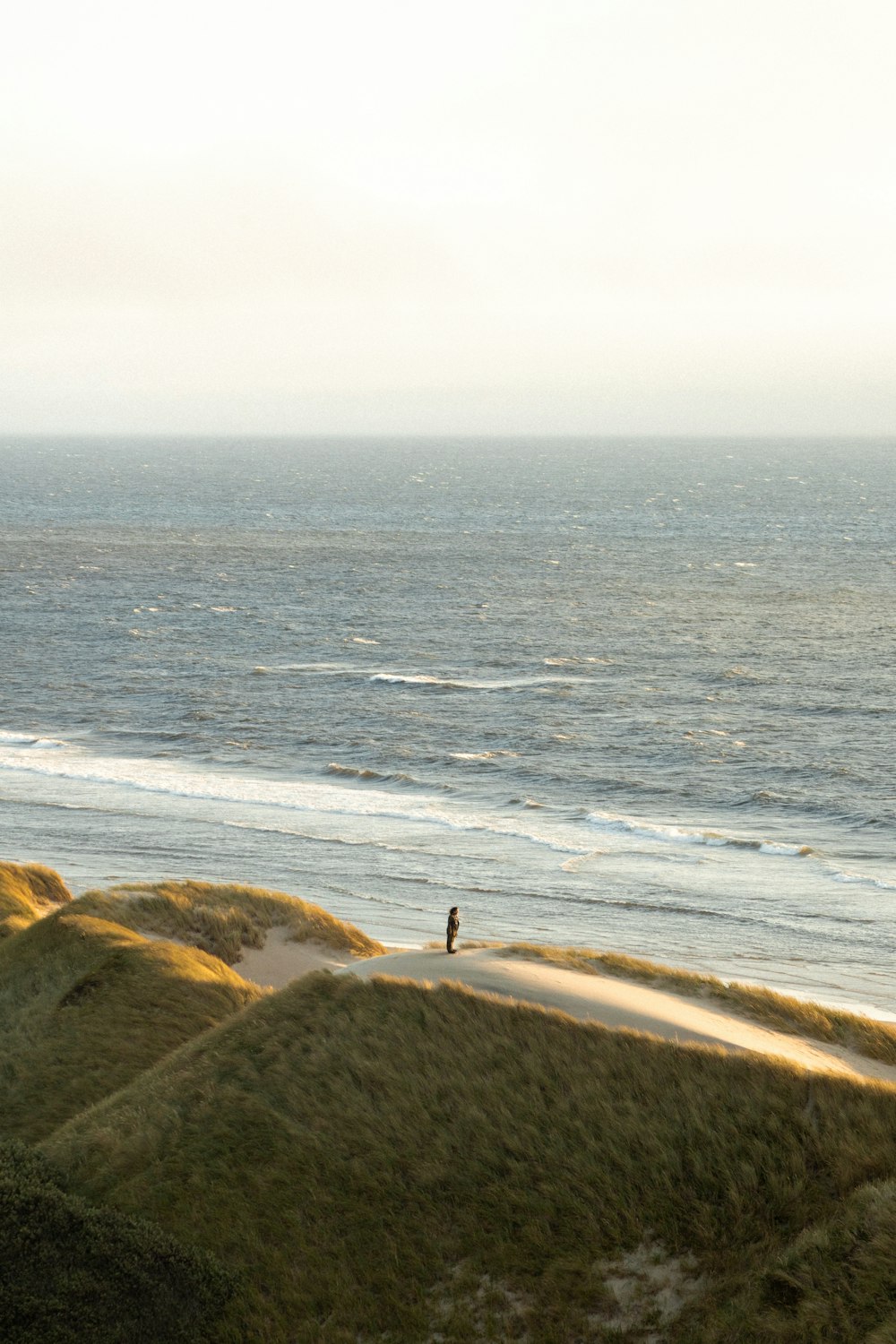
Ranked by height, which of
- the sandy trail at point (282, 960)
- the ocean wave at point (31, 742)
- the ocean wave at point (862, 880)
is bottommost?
the ocean wave at point (862, 880)

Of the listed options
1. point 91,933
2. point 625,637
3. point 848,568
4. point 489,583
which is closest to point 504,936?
point 91,933

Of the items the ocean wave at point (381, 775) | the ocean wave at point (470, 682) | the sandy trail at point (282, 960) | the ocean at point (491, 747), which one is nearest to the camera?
the sandy trail at point (282, 960)

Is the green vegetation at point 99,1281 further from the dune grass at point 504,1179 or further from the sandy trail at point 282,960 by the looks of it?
the sandy trail at point 282,960

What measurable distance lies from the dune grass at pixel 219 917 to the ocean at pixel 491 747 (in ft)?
24.0

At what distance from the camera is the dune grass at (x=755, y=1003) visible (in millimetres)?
19984

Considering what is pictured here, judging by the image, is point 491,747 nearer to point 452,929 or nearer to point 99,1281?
point 452,929

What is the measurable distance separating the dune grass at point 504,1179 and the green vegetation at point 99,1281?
34cm

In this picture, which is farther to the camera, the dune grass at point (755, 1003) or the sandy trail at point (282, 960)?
the sandy trail at point (282, 960)

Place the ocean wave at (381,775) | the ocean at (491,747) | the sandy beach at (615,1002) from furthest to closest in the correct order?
the ocean wave at (381,775)
the ocean at (491,747)
the sandy beach at (615,1002)

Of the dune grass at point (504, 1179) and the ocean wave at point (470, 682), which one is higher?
the dune grass at point (504, 1179)

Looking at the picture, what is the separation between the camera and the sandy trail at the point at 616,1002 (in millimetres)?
18125

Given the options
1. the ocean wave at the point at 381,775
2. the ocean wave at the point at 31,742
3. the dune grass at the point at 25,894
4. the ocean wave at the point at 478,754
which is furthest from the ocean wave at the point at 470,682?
the dune grass at the point at 25,894

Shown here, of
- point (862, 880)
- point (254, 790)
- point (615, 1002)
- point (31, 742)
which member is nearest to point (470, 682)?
point (254, 790)

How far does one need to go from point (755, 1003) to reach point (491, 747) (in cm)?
4025
